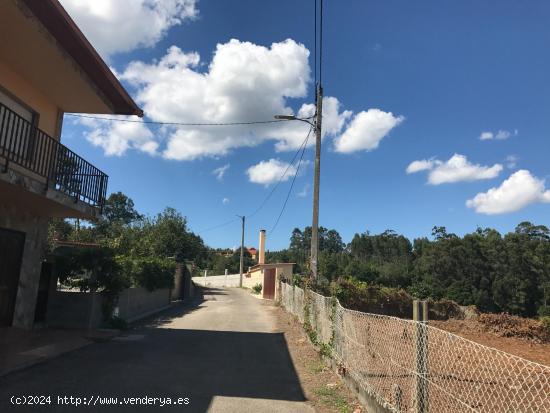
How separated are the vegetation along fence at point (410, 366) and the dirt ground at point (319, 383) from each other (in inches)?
11.5

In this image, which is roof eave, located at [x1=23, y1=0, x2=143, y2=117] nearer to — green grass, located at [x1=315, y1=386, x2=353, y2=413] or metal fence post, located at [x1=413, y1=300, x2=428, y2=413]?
metal fence post, located at [x1=413, y1=300, x2=428, y2=413]

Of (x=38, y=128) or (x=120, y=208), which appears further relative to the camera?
(x=120, y=208)

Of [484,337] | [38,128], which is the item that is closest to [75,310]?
[38,128]

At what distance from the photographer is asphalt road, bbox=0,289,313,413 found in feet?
20.6

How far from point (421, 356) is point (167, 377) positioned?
15.2 feet

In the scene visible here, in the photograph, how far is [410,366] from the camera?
630cm

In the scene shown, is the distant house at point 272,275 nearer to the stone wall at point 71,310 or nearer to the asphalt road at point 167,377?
the stone wall at point 71,310

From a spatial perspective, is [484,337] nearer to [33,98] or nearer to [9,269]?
[9,269]

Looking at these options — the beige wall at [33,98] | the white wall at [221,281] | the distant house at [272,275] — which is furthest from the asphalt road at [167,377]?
the white wall at [221,281]

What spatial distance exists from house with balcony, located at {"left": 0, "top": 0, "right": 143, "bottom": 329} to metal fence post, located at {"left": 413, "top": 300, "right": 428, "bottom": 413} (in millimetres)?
7455

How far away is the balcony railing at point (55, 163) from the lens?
10008 mm

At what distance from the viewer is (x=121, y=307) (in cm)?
1560

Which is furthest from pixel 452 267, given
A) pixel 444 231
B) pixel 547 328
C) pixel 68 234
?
pixel 68 234

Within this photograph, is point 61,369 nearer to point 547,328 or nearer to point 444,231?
point 547,328
